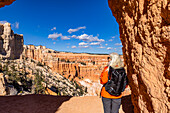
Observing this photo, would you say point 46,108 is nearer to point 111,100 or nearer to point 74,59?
point 111,100

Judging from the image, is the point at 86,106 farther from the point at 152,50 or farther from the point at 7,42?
the point at 7,42

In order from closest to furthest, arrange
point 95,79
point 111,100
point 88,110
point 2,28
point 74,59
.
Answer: point 111,100 → point 88,110 → point 2,28 → point 95,79 → point 74,59

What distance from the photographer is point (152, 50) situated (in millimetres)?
1670

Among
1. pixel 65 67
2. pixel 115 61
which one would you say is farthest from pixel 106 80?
pixel 65 67

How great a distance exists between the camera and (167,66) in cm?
142

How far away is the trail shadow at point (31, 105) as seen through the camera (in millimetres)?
4849

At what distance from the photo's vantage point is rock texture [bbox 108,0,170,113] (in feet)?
4.66

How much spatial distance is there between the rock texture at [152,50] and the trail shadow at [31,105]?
4.24 meters

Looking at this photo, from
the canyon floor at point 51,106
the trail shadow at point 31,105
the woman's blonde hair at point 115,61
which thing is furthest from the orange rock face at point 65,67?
the woman's blonde hair at point 115,61

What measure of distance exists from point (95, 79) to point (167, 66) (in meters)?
49.8

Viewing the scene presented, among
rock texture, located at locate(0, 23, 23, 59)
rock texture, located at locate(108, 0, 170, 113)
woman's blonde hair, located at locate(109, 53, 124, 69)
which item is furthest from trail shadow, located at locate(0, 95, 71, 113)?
rock texture, located at locate(0, 23, 23, 59)

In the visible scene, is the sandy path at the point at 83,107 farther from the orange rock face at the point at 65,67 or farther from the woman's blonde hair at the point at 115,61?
the orange rock face at the point at 65,67

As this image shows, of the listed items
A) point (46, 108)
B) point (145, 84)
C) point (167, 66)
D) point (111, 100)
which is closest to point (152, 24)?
point (167, 66)

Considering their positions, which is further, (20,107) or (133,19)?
(20,107)
